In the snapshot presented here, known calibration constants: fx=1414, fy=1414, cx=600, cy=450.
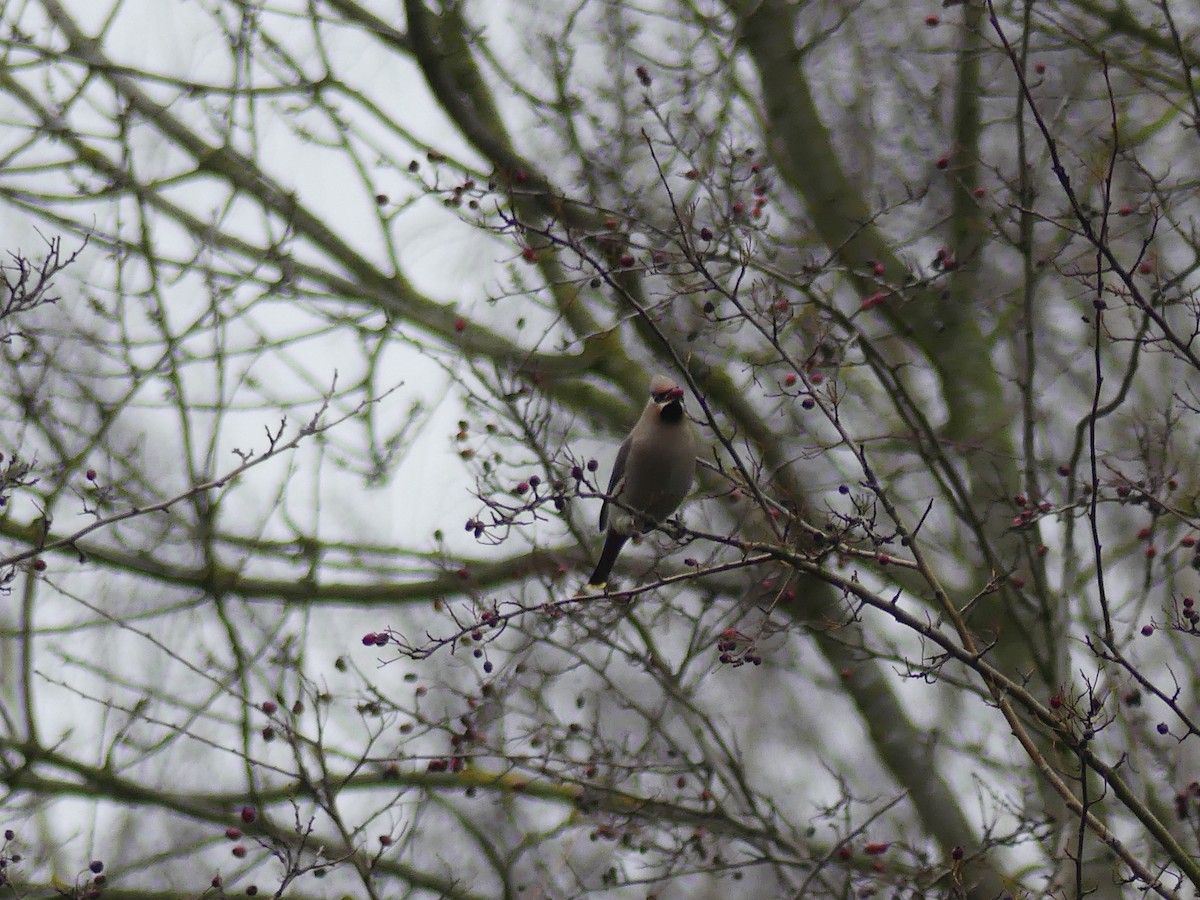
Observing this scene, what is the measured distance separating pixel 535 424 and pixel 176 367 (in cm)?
181

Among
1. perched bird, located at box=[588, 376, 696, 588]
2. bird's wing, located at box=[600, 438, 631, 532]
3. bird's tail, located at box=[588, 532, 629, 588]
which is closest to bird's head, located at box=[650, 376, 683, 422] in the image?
perched bird, located at box=[588, 376, 696, 588]

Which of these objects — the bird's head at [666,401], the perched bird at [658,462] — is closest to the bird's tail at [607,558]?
the perched bird at [658,462]

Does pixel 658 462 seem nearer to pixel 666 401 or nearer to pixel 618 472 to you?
pixel 666 401

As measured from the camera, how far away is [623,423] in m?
7.79

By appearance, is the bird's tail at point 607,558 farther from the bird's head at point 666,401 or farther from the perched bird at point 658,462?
the bird's head at point 666,401

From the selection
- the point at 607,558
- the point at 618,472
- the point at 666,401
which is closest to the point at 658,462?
the point at 666,401

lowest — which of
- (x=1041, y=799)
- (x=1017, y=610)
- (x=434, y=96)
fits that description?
(x=1041, y=799)

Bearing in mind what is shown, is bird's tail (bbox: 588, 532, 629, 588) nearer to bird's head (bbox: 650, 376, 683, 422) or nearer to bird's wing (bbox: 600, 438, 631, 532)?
bird's wing (bbox: 600, 438, 631, 532)

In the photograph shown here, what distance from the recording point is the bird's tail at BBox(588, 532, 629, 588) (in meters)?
6.20

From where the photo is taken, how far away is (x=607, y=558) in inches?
249

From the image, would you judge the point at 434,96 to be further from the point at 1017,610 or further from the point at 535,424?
the point at 1017,610

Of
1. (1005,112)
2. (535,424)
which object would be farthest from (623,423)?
(1005,112)

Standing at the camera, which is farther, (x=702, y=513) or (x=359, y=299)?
(x=359, y=299)

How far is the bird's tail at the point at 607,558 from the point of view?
244 inches
